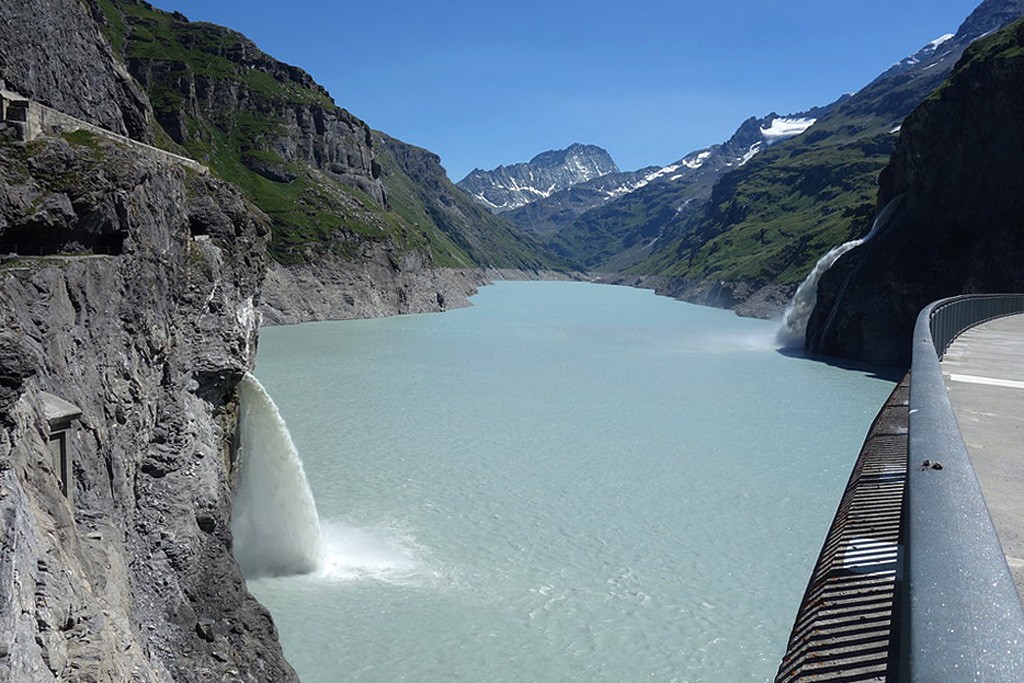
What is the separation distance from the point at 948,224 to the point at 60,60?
208 ft

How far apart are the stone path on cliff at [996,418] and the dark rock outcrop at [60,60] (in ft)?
113

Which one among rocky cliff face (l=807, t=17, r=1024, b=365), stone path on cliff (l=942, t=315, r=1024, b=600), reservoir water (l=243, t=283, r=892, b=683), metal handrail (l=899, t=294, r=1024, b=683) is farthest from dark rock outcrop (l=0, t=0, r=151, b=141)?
rocky cliff face (l=807, t=17, r=1024, b=365)

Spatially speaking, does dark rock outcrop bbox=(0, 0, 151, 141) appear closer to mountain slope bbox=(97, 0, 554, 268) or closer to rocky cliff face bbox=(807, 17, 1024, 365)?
mountain slope bbox=(97, 0, 554, 268)

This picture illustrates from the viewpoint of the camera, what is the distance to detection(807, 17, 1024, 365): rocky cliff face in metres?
57.9

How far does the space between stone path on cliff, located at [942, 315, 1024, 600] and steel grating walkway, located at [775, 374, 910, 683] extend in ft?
2.84

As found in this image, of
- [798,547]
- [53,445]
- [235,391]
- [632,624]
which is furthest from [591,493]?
[53,445]

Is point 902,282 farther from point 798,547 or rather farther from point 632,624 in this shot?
point 632,624

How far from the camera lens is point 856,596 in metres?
4.41

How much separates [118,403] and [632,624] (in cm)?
1235

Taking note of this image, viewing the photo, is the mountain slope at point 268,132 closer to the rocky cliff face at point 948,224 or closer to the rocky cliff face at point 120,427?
the rocky cliff face at point 948,224

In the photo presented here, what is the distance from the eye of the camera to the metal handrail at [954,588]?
213 centimetres

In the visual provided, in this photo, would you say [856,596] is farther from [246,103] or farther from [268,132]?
[246,103]

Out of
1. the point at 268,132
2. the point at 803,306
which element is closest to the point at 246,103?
the point at 268,132

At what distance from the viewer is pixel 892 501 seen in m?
5.69
